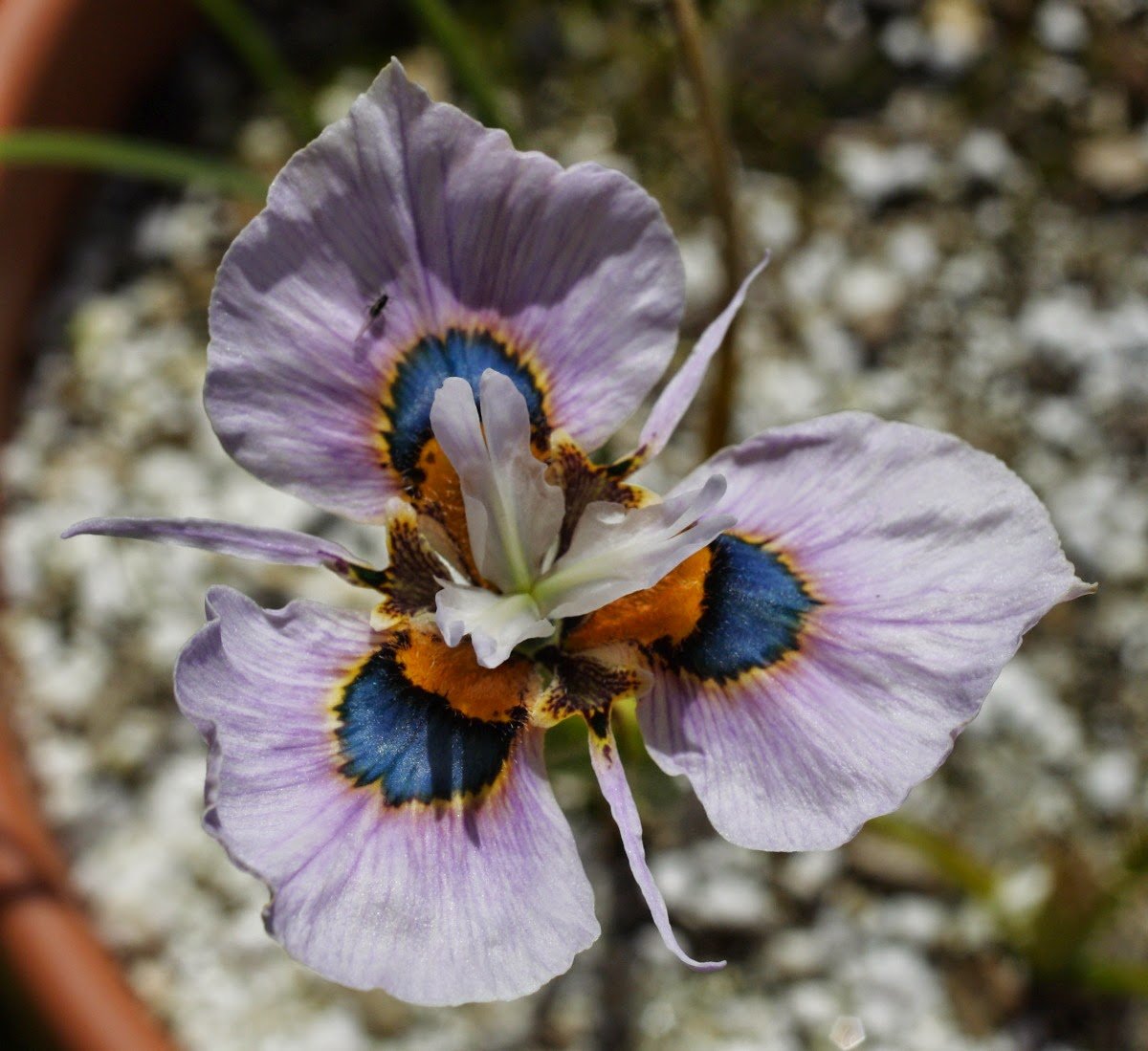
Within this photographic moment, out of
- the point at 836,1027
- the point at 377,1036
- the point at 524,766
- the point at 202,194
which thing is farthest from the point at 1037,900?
the point at 202,194

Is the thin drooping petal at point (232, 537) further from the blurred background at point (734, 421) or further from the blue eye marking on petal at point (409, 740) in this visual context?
the blurred background at point (734, 421)

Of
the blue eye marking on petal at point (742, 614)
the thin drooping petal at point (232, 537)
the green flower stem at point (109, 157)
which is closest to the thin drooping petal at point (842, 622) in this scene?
the blue eye marking on petal at point (742, 614)

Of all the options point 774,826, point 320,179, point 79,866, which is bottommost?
point 79,866

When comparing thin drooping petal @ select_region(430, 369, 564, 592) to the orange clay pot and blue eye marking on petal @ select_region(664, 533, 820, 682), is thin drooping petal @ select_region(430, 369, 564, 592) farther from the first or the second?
the orange clay pot

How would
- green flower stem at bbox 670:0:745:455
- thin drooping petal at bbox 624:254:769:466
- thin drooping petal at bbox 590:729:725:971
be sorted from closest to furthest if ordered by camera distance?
1. thin drooping petal at bbox 590:729:725:971
2. thin drooping petal at bbox 624:254:769:466
3. green flower stem at bbox 670:0:745:455

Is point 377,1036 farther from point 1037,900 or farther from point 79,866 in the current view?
point 1037,900

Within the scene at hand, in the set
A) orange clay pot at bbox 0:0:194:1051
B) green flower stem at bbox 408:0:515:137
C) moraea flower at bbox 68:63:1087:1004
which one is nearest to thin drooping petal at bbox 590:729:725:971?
moraea flower at bbox 68:63:1087:1004
